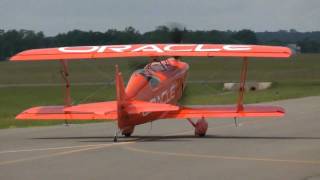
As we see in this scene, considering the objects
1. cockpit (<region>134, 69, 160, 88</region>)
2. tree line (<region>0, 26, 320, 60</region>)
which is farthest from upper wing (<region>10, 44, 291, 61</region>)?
tree line (<region>0, 26, 320, 60</region>)

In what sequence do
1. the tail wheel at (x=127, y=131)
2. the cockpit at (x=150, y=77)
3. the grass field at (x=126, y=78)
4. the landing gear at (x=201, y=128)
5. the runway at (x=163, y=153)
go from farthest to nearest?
the grass field at (x=126, y=78)
the landing gear at (x=201, y=128)
the cockpit at (x=150, y=77)
the tail wheel at (x=127, y=131)
the runway at (x=163, y=153)

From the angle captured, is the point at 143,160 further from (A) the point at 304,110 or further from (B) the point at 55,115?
(A) the point at 304,110

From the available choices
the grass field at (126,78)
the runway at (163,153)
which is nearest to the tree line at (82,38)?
the grass field at (126,78)

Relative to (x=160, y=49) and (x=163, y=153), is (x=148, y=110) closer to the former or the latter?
(x=163, y=153)

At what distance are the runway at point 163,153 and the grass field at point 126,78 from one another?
4913 millimetres

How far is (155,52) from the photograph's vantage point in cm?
1900

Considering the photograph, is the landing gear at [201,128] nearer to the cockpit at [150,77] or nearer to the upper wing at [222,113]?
the upper wing at [222,113]

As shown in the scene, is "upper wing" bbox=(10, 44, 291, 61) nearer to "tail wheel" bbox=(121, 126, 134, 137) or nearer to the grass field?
"tail wheel" bbox=(121, 126, 134, 137)

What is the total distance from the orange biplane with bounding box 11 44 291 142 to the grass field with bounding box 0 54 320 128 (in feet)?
15.2

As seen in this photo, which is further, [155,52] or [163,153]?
[155,52]

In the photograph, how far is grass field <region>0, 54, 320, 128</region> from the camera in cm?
4666

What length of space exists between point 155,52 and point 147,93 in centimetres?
119

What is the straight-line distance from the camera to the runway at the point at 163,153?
11.8 meters

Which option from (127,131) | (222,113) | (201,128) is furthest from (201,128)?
(127,131)
